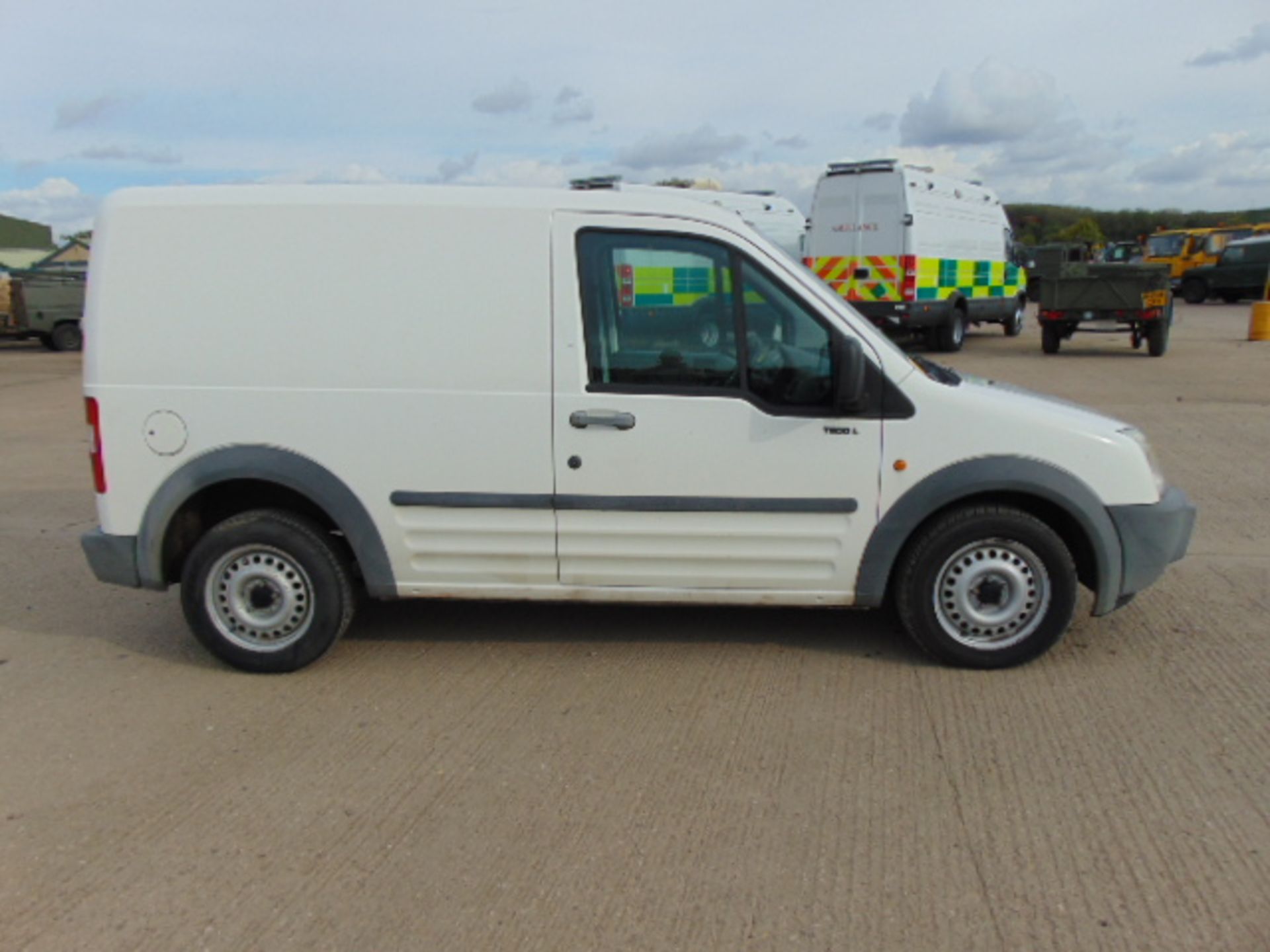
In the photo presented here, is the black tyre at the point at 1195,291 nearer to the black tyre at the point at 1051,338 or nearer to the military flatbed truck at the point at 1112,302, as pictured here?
the military flatbed truck at the point at 1112,302

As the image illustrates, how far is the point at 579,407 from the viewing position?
4.30 metres

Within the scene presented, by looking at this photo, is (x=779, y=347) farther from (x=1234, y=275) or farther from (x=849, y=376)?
(x=1234, y=275)

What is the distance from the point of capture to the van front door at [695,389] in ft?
14.1

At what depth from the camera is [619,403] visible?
4309 millimetres

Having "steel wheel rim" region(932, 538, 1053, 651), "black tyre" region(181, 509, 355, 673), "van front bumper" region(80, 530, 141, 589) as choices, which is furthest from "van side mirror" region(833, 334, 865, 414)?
"van front bumper" region(80, 530, 141, 589)

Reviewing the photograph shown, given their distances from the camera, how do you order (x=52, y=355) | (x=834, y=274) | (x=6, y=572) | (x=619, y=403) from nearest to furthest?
(x=619, y=403), (x=6, y=572), (x=834, y=274), (x=52, y=355)

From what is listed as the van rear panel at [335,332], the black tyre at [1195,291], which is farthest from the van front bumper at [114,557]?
the black tyre at [1195,291]

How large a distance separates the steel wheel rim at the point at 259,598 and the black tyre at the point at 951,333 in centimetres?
1556

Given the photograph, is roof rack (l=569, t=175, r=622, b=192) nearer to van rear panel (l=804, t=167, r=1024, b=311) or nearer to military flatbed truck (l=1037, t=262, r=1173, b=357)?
van rear panel (l=804, t=167, r=1024, b=311)

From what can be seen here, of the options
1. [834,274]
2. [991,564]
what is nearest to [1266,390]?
[834,274]

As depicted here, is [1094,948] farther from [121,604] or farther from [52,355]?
[52,355]

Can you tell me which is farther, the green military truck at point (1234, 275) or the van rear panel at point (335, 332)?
the green military truck at point (1234, 275)

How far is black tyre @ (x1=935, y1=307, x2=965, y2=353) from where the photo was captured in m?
18.5

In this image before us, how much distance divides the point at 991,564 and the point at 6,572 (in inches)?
207
